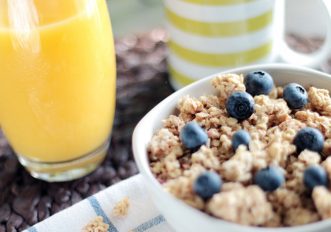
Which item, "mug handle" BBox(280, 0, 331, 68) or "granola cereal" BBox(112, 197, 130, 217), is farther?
"mug handle" BBox(280, 0, 331, 68)

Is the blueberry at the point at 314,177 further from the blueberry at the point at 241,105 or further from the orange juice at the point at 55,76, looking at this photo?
the orange juice at the point at 55,76

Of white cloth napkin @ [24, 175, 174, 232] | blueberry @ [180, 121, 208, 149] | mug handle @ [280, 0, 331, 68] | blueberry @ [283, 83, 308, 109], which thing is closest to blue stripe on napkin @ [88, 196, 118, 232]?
white cloth napkin @ [24, 175, 174, 232]

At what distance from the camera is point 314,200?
2.17 feet

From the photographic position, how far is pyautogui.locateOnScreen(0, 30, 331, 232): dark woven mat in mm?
1008

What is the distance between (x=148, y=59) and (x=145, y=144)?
59 cm

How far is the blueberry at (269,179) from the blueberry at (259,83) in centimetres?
19

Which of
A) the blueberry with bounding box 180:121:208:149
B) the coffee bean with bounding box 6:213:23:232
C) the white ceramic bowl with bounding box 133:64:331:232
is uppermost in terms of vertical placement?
the blueberry with bounding box 180:121:208:149

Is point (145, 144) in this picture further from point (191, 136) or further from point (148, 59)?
point (148, 59)

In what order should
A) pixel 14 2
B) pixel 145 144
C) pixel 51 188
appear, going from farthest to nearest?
pixel 51 188 < pixel 14 2 < pixel 145 144

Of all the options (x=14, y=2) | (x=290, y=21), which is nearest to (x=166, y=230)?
(x=14, y=2)

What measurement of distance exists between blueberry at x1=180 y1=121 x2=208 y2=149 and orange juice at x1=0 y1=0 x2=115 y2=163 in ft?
0.93

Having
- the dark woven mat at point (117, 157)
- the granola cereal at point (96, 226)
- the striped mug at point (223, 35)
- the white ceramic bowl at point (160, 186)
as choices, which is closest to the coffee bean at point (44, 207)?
the dark woven mat at point (117, 157)

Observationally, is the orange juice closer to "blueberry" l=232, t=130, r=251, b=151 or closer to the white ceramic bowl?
the white ceramic bowl

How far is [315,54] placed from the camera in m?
1.23
